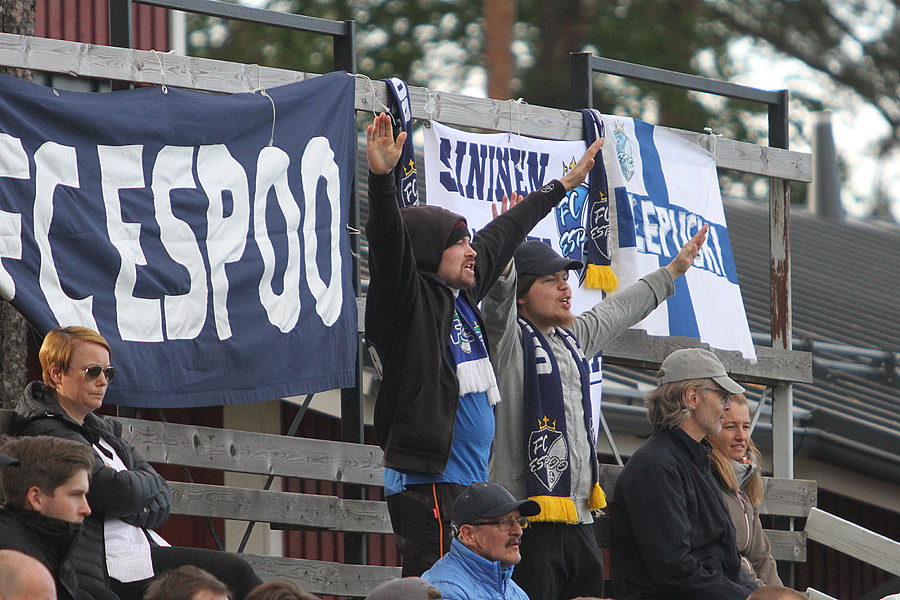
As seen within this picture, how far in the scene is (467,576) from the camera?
4.88 meters

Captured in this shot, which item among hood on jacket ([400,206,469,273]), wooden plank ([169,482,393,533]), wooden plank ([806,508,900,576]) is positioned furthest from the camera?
wooden plank ([806,508,900,576])

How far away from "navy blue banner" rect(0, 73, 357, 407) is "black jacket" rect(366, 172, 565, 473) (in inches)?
33.9

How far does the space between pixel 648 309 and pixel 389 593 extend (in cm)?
270

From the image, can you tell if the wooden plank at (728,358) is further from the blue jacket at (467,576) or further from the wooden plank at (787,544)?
the blue jacket at (467,576)

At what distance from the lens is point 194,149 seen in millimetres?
5938

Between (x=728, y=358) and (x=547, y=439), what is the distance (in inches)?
97.5

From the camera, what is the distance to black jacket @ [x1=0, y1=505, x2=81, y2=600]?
434cm

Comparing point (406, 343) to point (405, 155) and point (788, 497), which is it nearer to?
point (405, 155)

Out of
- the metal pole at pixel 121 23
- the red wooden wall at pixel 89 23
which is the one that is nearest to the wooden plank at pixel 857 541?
the metal pole at pixel 121 23

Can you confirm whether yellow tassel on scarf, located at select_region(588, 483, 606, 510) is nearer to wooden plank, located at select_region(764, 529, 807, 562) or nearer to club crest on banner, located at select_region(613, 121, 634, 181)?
wooden plank, located at select_region(764, 529, 807, 562)

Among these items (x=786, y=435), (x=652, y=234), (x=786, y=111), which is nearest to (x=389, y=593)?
(x=652, y=234)

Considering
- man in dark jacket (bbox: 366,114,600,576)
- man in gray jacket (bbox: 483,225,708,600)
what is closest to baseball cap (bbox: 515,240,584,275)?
man in gray jacket (bbox: 483,225,708,600)

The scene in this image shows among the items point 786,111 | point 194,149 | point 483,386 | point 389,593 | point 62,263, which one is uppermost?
point 786,111

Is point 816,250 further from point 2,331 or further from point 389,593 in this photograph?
point 389,593
